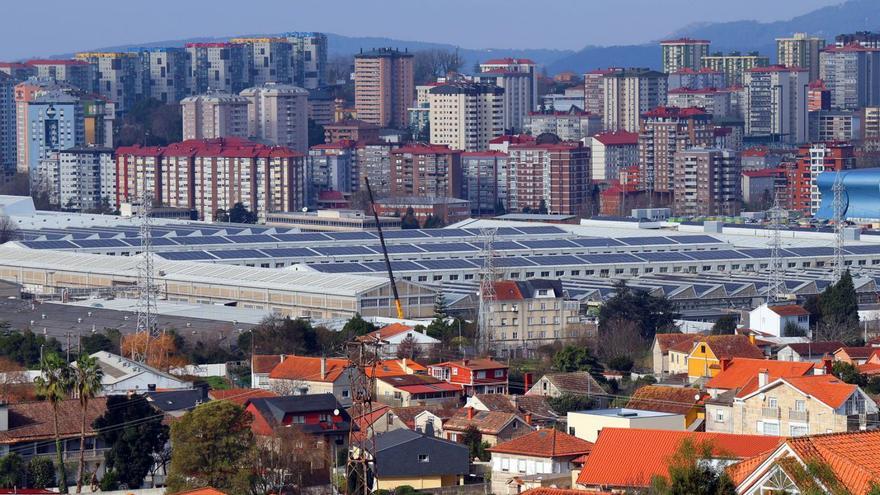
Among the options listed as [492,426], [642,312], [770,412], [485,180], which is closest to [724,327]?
[642,312]

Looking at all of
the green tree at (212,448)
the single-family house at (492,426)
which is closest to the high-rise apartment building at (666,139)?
the single-family house at (492,426)

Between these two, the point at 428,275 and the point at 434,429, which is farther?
the point at 428,275

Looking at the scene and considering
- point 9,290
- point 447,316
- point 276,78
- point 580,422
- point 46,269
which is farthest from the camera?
point 276,78

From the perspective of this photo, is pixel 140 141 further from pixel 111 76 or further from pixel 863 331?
pixel 863 331

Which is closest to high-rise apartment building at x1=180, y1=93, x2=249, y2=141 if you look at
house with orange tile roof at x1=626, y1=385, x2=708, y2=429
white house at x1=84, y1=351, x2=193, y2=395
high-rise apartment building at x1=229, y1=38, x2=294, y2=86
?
high-rise apartment building at x1=229, y1=38, x2=294, y2=86

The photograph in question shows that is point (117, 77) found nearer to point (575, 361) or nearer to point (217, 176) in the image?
point (217, 176)

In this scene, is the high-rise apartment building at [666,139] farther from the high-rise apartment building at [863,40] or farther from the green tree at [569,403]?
the green tree at [569,403]

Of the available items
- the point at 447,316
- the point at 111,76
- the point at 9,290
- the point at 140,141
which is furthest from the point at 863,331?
the point at 111,76
